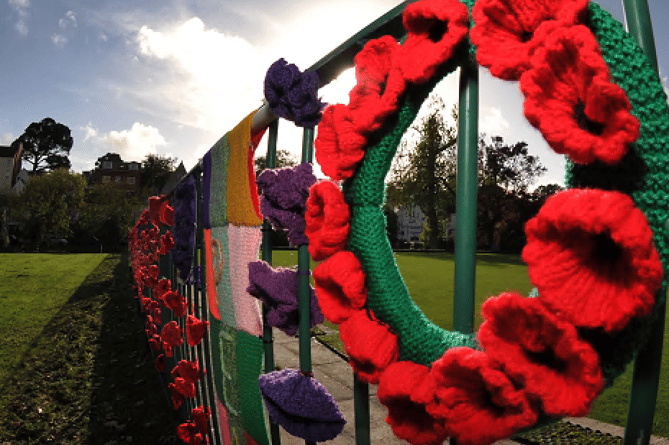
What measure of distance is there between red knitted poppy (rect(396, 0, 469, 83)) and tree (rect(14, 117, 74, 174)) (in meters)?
75.7

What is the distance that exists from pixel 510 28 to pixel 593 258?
32 cm

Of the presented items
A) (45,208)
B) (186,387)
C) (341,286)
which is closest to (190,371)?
(186,387)

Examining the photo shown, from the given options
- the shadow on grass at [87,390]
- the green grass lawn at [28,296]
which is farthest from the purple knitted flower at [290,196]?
the green grass lawn at [28,296]

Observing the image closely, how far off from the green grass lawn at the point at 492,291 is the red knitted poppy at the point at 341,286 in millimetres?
217

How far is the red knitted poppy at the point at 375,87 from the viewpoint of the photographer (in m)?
0.82

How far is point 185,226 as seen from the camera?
9.68ft

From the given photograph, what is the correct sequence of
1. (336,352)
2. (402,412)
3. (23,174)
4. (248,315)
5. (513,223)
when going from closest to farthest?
(402,412)
(513,223)
(248,315)
(336,352)
(23,174)

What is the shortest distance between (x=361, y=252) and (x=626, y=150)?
1.62 feet

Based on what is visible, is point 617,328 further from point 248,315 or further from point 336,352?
point 336,352

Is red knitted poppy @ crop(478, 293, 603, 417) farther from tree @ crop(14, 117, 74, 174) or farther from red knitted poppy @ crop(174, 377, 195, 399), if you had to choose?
tree @ crop(14, 117, 74, 174)

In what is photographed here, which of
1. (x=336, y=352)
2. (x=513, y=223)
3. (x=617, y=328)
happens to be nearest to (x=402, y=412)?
(x=617, y=328)

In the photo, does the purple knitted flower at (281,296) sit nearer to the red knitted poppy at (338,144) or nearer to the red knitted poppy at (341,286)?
the red knitted poppy at (341,286)

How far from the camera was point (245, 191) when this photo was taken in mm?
1632

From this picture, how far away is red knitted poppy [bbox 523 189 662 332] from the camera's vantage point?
49cm
